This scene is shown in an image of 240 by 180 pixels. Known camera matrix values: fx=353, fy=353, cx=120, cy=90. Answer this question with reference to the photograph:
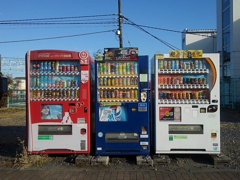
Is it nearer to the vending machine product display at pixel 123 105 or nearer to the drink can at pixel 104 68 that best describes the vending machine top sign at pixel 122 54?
the vending machine product display at pixel 123 105

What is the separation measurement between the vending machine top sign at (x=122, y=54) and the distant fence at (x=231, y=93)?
72.2ft

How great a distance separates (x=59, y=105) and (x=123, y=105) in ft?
4.89

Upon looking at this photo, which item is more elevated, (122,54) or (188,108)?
(122,54)

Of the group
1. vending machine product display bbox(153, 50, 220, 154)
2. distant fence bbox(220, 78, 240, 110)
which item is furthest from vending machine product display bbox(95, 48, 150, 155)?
distant fence bbox(220, 78, 240, 110)

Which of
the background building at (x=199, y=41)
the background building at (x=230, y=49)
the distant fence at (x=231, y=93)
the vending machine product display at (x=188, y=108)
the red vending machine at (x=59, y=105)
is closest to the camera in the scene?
the vending machine product display at (x=188, y=108)

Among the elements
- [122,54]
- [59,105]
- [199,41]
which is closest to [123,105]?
[122,54]

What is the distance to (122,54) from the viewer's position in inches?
322

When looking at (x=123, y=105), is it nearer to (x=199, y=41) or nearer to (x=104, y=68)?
(x=104, y=68)

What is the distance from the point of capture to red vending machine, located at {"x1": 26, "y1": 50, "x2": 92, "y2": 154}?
8.19 meters

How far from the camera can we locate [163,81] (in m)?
8.22

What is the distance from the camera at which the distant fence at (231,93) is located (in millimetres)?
28625

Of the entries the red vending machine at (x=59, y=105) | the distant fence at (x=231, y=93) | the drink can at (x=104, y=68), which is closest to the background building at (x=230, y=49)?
the distant fence at (x=231, y=93)

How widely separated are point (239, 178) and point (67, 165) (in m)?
3.63

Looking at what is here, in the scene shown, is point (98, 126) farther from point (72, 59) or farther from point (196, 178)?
point (196, 178)
